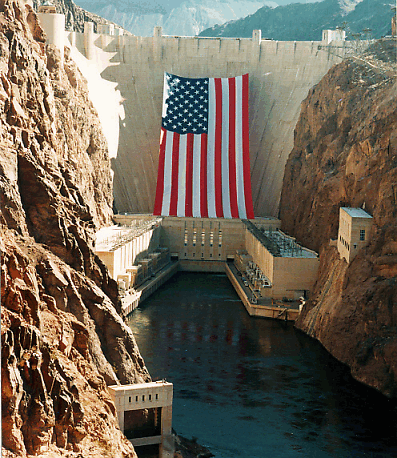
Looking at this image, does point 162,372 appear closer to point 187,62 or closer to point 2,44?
point 2,44

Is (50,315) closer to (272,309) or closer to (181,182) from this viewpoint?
(272,309)

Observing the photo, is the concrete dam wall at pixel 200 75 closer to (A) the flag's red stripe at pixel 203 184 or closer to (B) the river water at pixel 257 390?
(A) the flag's red stripe at pixel 203 184

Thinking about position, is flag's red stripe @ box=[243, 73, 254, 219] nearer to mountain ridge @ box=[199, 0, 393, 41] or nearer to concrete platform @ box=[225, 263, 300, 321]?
concrete platform @ box=[225, 263, 300, 321]

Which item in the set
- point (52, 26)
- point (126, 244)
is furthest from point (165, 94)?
point (126, 244)

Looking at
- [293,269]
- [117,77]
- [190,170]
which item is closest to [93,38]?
[117,77]

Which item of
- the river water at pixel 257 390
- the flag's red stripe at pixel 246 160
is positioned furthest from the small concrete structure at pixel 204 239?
the river water at pixel 257 390
